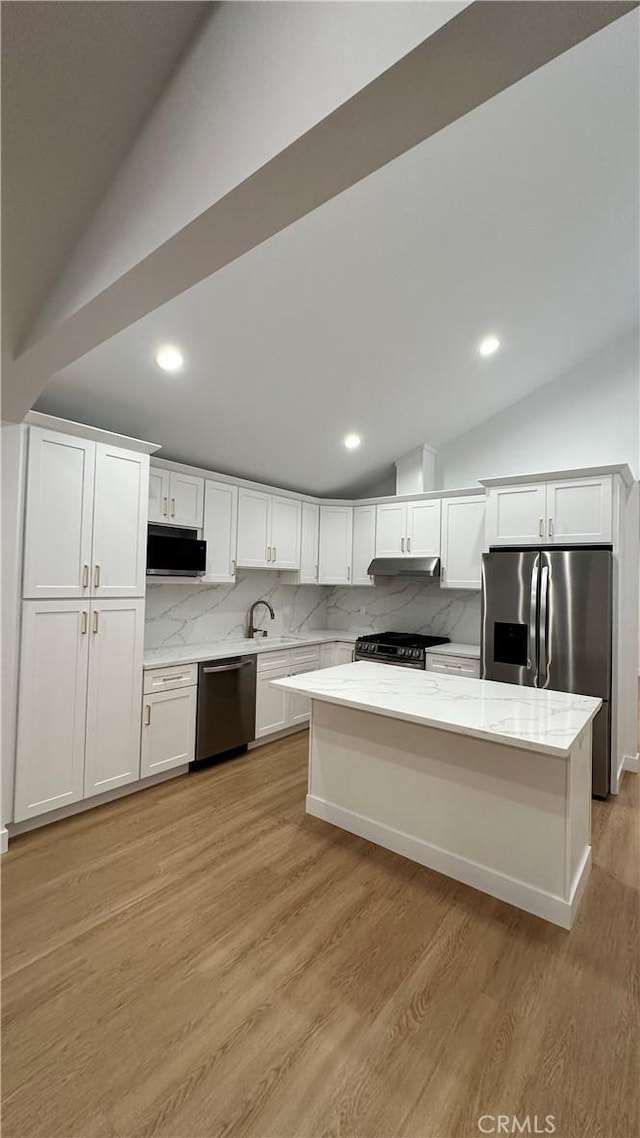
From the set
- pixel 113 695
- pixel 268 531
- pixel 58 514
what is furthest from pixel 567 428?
pixel 113 695

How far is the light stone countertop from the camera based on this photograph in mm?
3471

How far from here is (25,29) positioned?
3.82ft

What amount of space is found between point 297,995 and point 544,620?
2.76 meters

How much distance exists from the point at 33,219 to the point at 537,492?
342 centimetres

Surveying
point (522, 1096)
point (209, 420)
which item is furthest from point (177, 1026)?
point (209, 420)

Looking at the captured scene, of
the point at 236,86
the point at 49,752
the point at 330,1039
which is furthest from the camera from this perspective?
the point at 49,752

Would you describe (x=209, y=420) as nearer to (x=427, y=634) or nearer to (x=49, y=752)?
(x=49, y=752)

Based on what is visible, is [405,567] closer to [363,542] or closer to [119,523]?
[363,542]

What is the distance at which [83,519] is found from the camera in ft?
9.29

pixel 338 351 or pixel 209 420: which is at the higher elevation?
pixel 338 351

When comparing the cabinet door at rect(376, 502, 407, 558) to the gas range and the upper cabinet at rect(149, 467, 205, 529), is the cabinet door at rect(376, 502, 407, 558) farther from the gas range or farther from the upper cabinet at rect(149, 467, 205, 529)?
the upper cabinet at rect(149, 467, 205, 529)

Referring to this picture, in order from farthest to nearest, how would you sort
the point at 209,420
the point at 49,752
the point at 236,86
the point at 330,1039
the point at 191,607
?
the point at 191,607 < the point at 209,420 < the point at 49,752 < the point at 330,1039 < the point at 236,86

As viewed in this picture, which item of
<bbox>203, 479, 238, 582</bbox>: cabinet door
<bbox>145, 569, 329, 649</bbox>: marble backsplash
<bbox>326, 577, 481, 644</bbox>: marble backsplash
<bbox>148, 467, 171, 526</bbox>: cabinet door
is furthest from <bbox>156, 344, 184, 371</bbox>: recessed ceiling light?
<bbox>326, 577, 481, 644</bbox>: marble backsplash

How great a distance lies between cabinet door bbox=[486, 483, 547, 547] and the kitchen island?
4.84ft
